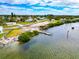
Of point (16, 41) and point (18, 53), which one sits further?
point (16, 41)

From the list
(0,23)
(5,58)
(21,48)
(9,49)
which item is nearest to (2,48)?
(9,49)

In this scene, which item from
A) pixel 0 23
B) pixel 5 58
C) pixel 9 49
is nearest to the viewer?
pixel 5 58

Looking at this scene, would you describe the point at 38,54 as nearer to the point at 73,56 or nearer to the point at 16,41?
the point at 73,56

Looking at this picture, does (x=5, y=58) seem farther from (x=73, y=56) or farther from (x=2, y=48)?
(x=73, y=56)

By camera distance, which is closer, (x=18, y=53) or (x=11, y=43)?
(x=18, y=53)

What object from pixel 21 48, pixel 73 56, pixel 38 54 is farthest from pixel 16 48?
pixel 73 56

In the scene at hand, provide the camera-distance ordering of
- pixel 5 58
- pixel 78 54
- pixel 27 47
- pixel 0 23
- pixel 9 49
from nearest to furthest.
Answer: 1. pixel 5 58
2. pixel 78 54
3. pixel 9 49
4. pixel 27 47
5. pixel 0 23

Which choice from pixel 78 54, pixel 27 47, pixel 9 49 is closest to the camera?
pixel 78 54

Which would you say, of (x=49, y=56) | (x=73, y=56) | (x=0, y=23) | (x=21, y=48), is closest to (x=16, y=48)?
(x=21, y=48)
